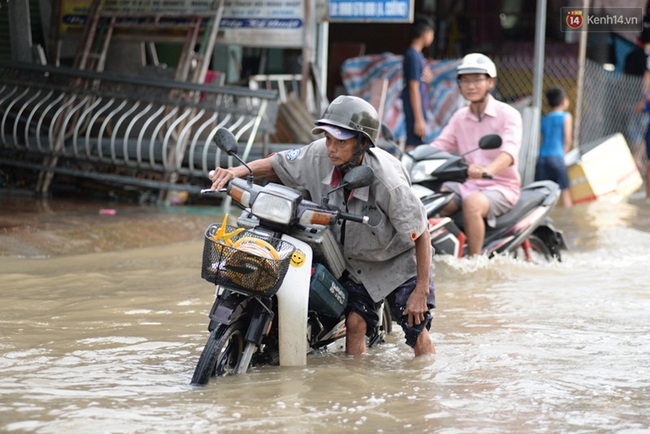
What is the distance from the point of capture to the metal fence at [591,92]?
14648 millimetres

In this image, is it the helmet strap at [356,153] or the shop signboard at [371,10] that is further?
the shop signboard at [371,10]

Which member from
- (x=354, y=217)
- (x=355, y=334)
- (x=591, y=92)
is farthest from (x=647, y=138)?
(x=354, y=217)

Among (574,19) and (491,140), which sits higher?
(574,19)

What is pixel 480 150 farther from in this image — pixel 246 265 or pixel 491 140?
pixel 246 265

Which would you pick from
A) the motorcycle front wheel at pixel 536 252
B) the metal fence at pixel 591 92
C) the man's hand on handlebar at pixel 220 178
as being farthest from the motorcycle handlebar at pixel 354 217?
the metal fence at pixel 591 92

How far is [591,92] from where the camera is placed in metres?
14.6

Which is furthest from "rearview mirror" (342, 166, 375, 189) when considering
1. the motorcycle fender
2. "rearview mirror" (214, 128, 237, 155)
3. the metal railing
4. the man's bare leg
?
the metal railing

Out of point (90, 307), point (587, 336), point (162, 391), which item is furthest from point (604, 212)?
point (162, 391)

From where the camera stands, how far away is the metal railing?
404 inches

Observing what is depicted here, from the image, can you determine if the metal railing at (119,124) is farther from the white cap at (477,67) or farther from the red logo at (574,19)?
the red logo at (574,19)

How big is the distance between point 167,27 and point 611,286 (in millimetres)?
5918

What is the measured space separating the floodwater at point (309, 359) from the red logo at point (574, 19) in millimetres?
5493

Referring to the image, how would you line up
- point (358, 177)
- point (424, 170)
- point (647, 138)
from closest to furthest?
point (358, 177) → point (424, 170) → point (647, 138)

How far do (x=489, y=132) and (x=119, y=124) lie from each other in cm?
423
